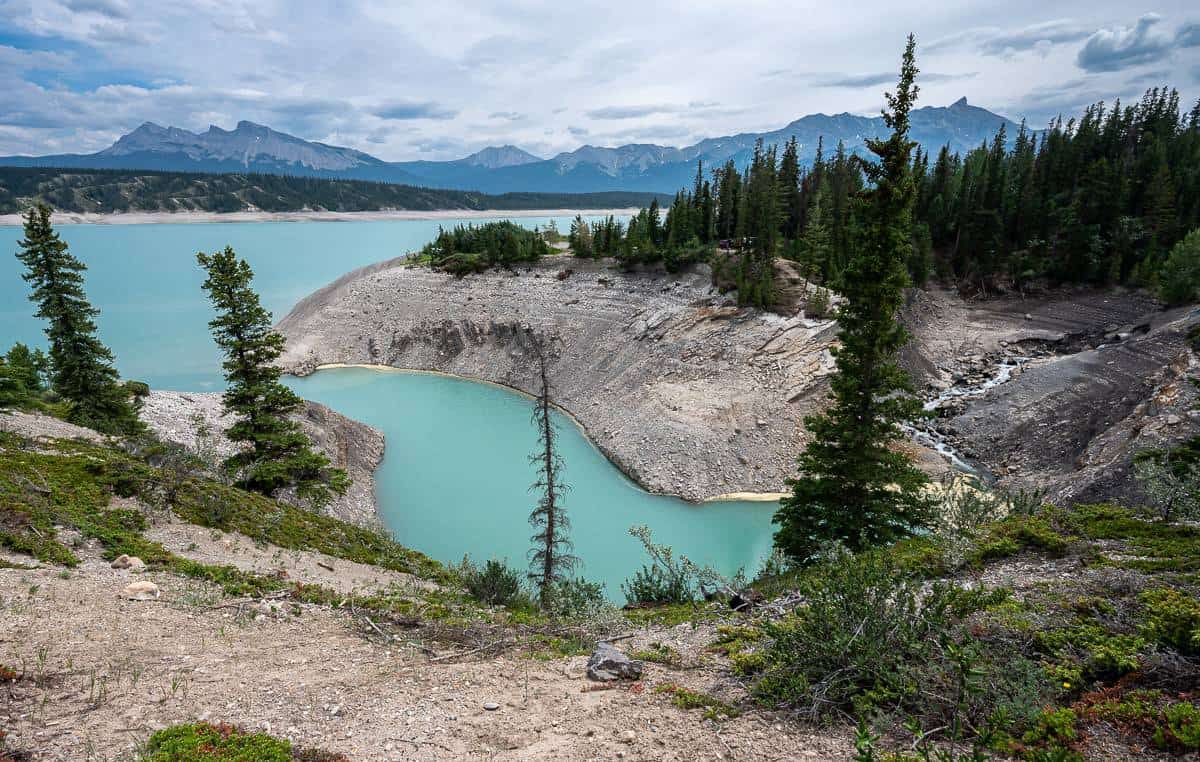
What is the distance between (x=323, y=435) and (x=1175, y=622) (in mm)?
27459

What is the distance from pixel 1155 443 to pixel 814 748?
2168 centimetres

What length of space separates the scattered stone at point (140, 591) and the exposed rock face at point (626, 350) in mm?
18819

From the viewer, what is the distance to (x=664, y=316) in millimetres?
37781

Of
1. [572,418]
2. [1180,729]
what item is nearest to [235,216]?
[572,418]

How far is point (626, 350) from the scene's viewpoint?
120 feet

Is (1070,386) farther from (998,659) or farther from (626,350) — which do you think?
(998,659)

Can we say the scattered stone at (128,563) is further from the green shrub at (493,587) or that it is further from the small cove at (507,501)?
the small cove at (507,501)

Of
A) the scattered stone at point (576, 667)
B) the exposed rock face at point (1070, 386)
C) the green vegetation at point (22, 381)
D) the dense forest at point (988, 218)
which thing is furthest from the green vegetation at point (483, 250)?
the scattered stone at point (576, 667)

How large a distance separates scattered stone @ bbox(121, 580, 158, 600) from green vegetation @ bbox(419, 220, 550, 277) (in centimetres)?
4291

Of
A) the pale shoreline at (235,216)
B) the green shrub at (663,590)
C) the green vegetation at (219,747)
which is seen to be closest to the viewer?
the green vegetation at (219,747)

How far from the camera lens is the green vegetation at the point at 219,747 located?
4707 mm

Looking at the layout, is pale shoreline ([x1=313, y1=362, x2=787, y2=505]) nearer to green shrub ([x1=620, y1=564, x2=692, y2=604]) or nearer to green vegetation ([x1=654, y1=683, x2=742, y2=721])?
green shrub ([x1=620, y1=564, x2=692, y2=604])

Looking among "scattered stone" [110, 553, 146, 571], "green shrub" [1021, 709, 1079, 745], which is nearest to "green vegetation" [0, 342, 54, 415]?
"scattered stone" [110, 553, 146, 571]

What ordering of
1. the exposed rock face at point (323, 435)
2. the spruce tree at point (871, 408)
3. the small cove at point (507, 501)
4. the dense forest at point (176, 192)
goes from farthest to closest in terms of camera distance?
the dense forest at point (176, 192) < the exposed rock face at point (323, 435) < the small cove at point (507, 501) < the spruce tree at point (871, 408)
